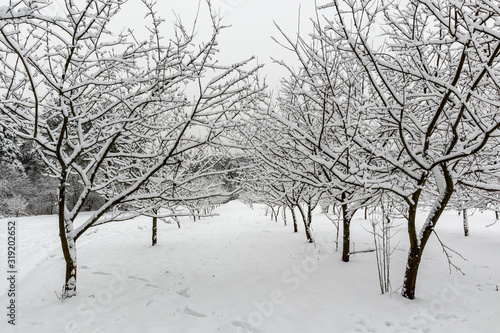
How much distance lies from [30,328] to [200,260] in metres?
3.86

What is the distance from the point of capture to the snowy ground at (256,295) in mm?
3531

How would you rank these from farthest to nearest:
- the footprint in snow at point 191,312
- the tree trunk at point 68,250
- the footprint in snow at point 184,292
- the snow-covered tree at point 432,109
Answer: the footprint in snow at point 184,292, the tree trunk at point 68,250, the footprint in snow at point 191,312, the snow-covered tree at point 432,109

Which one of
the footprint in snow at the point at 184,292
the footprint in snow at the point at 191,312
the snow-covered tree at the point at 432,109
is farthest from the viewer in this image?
the footprint in snow at the point at 184,292

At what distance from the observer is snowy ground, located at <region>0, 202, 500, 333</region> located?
3531 millimetres

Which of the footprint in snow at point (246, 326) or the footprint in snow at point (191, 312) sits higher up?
the footprint in snow at point (246, 326)

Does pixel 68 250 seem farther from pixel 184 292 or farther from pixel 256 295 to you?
pixel 256 295

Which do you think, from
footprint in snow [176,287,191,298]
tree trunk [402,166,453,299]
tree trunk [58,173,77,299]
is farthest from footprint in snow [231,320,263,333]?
tree trunk [58,173,77,299]

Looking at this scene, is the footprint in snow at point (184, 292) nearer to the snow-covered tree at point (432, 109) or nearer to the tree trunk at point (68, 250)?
the tree trunk at point (68, 250)

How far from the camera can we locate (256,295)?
4.54m

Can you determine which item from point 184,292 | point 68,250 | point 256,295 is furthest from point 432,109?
point 68,250

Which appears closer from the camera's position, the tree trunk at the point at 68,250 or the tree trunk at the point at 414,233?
the tree trunk at the point at 414,233

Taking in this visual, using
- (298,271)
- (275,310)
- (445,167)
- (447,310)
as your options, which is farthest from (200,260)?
(445,167)

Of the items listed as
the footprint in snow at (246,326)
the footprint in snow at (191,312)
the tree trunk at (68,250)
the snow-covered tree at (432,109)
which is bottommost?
the footprint in snow at (191,312)

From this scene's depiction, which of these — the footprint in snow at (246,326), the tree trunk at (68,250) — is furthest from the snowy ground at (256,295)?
the tree trunk at (68,250)
